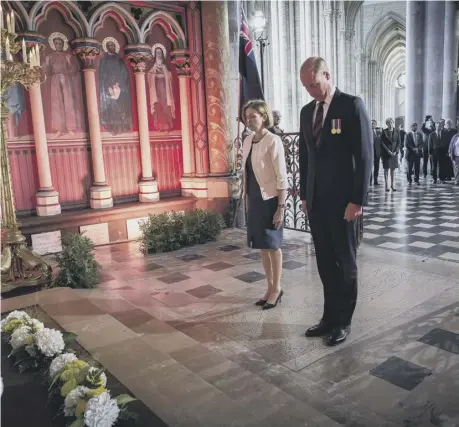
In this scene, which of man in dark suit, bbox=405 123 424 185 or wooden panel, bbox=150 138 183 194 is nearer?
wooden panel, bbox=150 138 183 194

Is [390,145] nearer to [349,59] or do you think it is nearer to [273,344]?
[273,344]

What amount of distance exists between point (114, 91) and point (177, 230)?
2564 millimetres

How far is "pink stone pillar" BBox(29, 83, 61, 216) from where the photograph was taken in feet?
20.7

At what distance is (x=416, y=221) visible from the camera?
24.9 feet

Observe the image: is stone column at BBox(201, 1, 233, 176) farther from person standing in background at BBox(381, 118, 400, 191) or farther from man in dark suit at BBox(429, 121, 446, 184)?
man in dark suit at BBox(429, 121, 446, 184)

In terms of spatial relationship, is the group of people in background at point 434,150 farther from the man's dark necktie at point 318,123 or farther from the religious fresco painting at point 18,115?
the man's dark necktie at point 318,123

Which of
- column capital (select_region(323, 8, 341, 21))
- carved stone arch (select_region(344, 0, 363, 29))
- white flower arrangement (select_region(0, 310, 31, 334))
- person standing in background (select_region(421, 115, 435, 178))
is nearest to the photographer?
white flower arrangement (select_region(0, 310, 31, 334))

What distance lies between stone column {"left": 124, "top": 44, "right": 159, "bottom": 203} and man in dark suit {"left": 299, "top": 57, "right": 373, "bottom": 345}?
4.54 meters

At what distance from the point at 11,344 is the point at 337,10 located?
2319cm

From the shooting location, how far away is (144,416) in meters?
2.00

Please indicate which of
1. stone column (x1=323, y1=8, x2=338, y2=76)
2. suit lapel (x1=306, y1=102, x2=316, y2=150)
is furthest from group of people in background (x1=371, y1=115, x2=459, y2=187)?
stone column (x1=323, y1=8, x2=338, y2=76)

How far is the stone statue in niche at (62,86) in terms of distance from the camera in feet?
21.8

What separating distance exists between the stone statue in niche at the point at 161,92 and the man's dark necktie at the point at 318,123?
5066mm

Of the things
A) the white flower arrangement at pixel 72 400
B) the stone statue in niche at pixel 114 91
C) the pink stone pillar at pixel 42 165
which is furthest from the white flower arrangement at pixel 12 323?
the stone statue in niche at pixel 114 91
